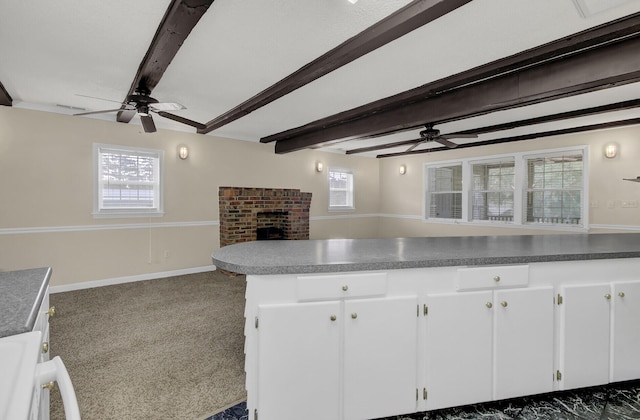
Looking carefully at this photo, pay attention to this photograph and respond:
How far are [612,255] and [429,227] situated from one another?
4993 mm

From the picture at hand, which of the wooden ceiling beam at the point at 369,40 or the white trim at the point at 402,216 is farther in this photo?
the white trim at the point at 402,216

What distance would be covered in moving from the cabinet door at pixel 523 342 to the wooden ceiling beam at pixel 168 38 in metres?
2.48

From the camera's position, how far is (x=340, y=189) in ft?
24.0

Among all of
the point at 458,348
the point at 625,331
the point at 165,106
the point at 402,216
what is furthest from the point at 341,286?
the point at 402,216

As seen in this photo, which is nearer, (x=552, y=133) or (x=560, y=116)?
(x=560, y=116)

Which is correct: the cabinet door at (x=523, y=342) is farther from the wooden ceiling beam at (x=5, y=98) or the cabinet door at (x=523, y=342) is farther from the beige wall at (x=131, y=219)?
the wooden ceiling beam at (x=5, y=98)

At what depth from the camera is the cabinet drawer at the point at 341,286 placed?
1.58 metres

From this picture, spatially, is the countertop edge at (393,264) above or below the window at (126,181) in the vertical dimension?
below

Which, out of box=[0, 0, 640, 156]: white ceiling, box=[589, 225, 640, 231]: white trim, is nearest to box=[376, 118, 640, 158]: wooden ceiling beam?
box=[0, 0, 640, 156]: white ceiling

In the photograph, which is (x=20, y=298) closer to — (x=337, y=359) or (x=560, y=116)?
(x=337, y=359)

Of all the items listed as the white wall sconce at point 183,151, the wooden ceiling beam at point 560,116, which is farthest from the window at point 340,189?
the white wall sconce at point 183,151

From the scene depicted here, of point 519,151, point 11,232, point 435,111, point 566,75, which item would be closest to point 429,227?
point 519,151

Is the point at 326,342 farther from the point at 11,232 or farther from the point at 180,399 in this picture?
the point at 11,232

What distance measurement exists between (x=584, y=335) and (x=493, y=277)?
0.76 m
